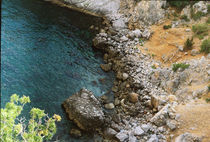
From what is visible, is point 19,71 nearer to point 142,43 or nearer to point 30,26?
point 30,26

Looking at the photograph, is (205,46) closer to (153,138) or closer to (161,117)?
(161,117)

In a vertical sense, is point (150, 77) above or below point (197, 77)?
below

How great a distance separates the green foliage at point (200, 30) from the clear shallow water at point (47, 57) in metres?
14.0

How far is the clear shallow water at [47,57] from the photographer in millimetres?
21531

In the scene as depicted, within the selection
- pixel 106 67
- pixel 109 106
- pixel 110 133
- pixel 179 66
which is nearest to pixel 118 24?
pixel 106 67

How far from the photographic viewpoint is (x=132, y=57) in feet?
93.2

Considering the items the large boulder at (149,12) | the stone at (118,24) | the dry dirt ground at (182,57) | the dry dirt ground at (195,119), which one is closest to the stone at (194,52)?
the dry dirt ground at (182,57)

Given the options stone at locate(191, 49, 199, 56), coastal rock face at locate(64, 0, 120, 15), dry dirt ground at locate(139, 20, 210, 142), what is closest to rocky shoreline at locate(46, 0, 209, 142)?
dry dirt ground at locate(139, 20, 210, 142)

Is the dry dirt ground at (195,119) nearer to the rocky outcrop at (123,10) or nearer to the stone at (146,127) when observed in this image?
the stone at (146,127)

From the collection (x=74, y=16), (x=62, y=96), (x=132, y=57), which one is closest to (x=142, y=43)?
(x=132, y=57)

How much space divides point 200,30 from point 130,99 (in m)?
14.9

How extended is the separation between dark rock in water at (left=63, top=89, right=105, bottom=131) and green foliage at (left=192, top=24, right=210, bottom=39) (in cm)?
1751

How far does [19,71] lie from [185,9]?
92.5 ft

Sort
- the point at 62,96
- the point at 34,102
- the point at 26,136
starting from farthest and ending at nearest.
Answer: the point at 62,96, the point at 34,102, the point at 26,136
